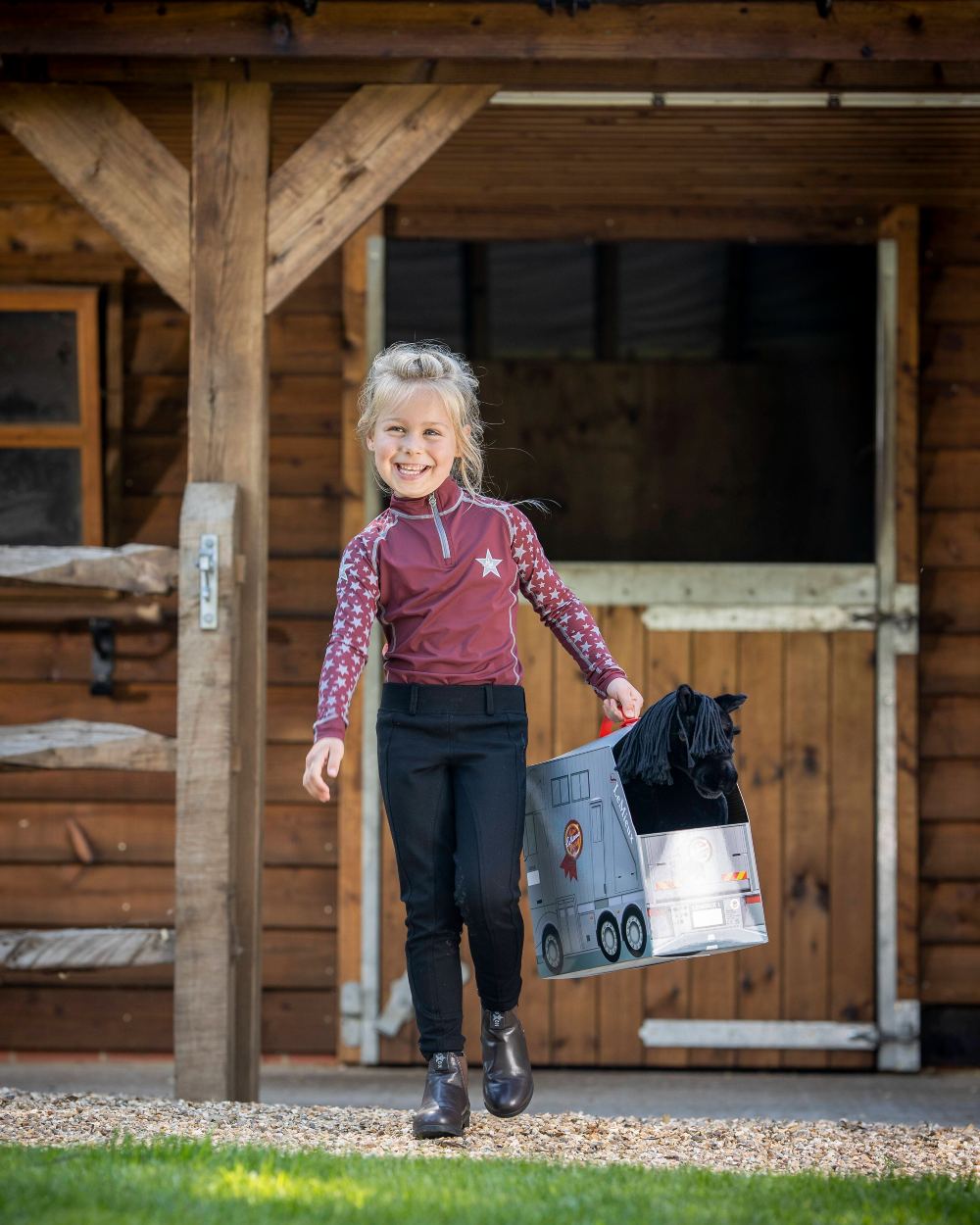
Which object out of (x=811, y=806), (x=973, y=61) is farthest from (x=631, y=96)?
(x=811, y=806)

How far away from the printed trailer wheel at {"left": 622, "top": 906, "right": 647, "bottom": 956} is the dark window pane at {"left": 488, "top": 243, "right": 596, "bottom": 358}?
3.26 m

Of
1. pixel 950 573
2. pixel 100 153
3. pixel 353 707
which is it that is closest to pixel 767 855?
pixel 950 573

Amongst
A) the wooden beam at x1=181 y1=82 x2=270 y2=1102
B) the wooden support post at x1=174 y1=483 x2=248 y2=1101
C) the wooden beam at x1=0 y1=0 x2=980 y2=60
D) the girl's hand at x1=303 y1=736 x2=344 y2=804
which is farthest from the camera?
the wooden beam at x1=181 y1=82 x2=270 y2=1102

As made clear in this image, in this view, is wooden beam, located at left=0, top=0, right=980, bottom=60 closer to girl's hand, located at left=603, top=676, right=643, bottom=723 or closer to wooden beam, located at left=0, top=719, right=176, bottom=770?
girl's hand, located at left=603, top=676, right=643, bottom=723

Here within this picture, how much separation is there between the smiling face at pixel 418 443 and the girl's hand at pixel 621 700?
586 millimetres

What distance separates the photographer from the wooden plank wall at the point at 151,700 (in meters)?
5.56

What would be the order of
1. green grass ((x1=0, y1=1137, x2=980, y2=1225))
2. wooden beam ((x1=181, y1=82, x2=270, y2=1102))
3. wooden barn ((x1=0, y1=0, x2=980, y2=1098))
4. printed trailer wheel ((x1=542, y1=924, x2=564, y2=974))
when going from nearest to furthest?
green grass ((x1=0, y1=1137, x2=980, y2=1225)) < printed trailer wheel ((x1=542, y1=924, x2=564, y2=974)) < wooden beam ((x1=181, y1=82, x2=270, y2=1102)) < wooden barn ((x1=0, y1=0, x2=980, y2=1098))

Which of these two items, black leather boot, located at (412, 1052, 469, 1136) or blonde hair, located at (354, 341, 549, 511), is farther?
blonde hair, located at (354, 341, 549, 511)

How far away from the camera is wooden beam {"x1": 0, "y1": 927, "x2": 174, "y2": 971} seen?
408 centimetres

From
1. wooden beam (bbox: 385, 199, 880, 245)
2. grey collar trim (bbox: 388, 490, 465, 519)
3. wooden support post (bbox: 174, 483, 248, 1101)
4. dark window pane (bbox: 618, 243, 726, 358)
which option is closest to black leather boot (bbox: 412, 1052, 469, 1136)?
wooden support post (bbox: 174, 483, 248, 1101)

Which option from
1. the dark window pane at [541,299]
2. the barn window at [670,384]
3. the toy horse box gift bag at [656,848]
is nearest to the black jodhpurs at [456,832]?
the toy horse box gift bag at [656,848]

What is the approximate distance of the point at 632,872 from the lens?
318cm

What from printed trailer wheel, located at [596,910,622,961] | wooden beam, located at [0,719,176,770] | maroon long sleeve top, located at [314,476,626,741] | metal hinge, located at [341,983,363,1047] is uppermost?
maroon long sleeve top, located at [314,476,626,741]

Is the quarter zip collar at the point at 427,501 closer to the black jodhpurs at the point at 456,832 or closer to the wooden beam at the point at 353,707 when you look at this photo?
the black jodhpurs at the point at 456,832
